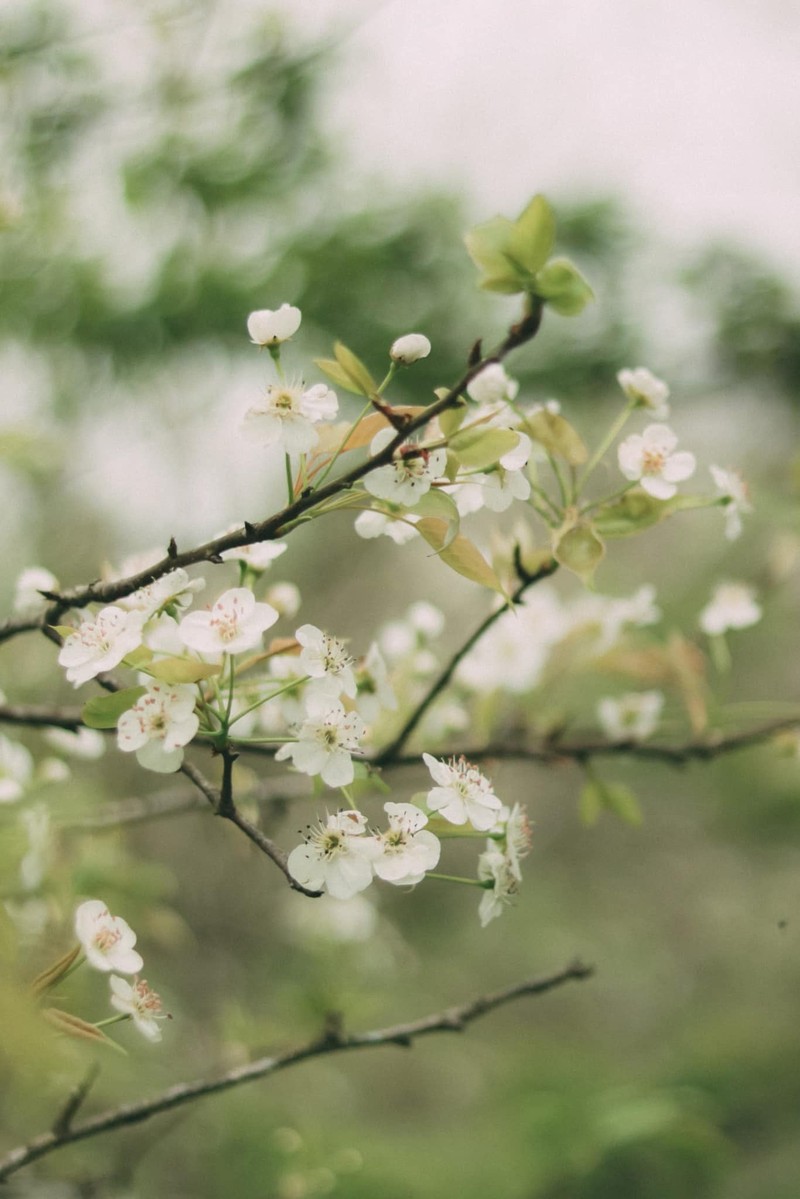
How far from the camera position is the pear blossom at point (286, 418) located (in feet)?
1.60

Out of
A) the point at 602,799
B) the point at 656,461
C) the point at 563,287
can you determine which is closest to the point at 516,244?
the point at 563,287

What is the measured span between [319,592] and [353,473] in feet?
9.65

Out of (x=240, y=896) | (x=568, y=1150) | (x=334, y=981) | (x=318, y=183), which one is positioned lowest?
(x=240, y=896)

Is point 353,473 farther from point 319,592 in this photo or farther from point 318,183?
point 319,592

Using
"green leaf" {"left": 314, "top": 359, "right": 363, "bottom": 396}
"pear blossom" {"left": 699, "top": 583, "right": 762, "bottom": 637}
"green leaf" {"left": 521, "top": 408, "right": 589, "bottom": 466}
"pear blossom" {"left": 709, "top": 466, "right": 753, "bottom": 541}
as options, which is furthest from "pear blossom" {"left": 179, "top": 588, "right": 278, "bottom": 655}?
"pear blossom" {"left": 699, "top": 583, "right": 762, "bottom": 637}

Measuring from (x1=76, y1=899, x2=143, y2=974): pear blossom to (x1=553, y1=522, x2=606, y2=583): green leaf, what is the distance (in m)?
0.32

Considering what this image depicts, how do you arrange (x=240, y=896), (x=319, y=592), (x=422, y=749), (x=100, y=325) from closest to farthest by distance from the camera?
(x=422, y=749)
(x=100, y=325)
(x=240, y=896)
(x=319, y=592)

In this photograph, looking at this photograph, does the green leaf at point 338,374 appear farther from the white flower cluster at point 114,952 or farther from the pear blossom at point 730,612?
the pear blossom at point 730,612

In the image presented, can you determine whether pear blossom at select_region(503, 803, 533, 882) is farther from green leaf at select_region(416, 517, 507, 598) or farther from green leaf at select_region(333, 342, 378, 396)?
green leaf at select_region(333, 342, 378, 396)

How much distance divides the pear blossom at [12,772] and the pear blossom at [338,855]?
420mm

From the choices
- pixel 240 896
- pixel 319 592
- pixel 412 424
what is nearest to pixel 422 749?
pixel 412 424

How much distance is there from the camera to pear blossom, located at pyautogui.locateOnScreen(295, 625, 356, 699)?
490 mm

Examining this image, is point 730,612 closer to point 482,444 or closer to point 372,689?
point 372,689

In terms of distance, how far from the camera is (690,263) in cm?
227
